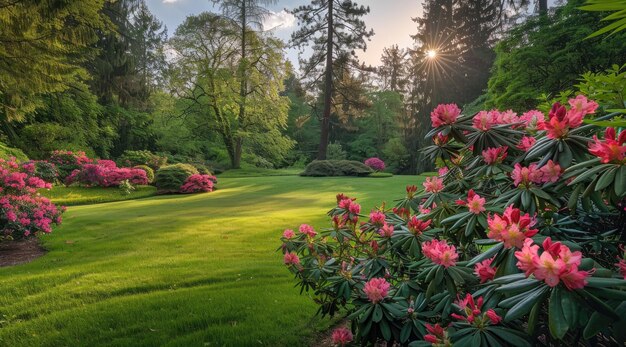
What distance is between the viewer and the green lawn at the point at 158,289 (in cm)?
281

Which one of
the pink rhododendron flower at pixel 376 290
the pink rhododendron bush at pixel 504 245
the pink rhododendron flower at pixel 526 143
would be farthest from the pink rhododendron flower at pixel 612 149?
the pink rhododendron flower at pixel 376 290

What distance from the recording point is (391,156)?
27734mm

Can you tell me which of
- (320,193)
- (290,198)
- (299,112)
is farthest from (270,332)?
(299,112)

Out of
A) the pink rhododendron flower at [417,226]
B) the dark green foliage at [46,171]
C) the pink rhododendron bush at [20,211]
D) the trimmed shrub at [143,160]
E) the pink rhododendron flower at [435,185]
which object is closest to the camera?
the pink rhododendron flower at [417,226]

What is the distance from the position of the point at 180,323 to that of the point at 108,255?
9.55ft

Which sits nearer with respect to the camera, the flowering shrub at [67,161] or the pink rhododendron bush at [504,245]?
the pink rhododendron bush at [504,245]

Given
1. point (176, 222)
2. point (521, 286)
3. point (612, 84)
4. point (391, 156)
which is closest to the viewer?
point (521, 286)

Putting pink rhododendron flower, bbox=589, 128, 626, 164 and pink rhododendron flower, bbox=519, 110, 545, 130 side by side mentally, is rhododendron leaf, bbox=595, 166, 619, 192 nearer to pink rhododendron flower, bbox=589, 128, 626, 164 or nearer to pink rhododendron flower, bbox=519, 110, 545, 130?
pink rhododendron flower, bbox=589, 128, 626, 164

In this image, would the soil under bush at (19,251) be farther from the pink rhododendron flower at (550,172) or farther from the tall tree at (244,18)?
the tall tree at (244,18)

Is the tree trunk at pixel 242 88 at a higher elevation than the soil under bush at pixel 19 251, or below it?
higher

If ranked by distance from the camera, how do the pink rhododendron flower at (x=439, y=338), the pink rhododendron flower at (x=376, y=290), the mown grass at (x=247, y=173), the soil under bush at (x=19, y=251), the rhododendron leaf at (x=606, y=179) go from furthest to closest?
the mown grass at (x=247, y=173) < the soil under bush at (x=19, y=251) < the pink rhododendron flower at (x=376, y=290) < the pink rhododendron flower at (x=439, y=338) < the rhododendron leaf at (x=606, y=179)

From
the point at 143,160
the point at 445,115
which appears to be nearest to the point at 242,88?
the point at 143,160

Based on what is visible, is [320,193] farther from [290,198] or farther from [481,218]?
[481,218]

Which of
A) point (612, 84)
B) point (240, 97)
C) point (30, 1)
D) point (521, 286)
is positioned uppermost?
point (240, 97)
